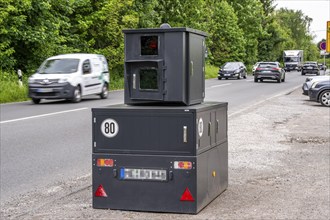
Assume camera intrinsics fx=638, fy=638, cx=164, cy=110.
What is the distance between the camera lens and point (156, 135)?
6.31 metres

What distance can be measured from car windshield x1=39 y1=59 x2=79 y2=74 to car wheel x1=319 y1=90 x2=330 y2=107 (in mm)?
9419

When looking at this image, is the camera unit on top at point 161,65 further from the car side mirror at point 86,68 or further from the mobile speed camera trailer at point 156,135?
the car side mirror at point 86,68

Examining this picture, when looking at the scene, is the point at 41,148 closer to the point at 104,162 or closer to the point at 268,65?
the point at 104,162

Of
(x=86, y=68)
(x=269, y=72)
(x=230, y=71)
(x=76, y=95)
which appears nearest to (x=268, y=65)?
(x=269, y=72)

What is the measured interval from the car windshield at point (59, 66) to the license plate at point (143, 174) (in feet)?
60.2

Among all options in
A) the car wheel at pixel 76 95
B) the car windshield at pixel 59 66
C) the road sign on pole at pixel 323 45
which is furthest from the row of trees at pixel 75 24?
the road sign on pole at pixel 323 45

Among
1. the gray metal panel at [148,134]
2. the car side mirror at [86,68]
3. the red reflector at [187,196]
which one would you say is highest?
the car side mirror at [86,68]

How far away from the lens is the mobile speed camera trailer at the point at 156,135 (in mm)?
6266

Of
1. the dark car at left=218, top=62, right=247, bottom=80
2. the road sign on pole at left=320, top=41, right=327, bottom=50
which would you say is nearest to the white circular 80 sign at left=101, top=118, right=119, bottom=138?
the road sign on pole at left=320, top=41, right=327, bottom=50

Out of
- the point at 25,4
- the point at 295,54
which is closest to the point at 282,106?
the point at 25,4

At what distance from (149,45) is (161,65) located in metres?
0.28

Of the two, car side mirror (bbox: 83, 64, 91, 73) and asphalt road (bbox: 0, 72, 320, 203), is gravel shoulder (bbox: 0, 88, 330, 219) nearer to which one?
asphalt road (bbox: 0, 72, 320, 203)

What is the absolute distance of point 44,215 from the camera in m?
6.34

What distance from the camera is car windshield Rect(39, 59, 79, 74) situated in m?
24.4
